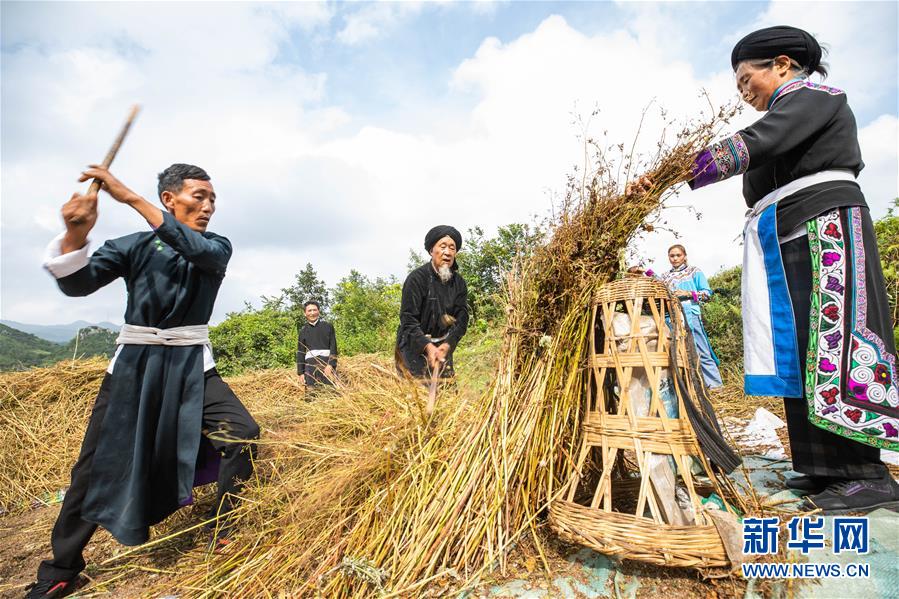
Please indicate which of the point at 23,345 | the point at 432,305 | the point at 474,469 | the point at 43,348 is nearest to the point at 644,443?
the point at 474,469

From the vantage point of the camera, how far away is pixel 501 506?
1679 mm

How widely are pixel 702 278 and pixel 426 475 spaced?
472 cm

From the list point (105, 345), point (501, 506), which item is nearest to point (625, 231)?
point (501, 506)

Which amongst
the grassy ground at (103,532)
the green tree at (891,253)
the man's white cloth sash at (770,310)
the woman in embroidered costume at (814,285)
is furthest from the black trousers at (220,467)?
the green tree at (891,253)

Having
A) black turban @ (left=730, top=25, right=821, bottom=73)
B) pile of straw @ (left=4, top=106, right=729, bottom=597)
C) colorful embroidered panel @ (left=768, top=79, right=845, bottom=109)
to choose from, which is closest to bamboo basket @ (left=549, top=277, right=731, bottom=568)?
pile of straw @ (left=4, top=106, right=729, bottom=597)

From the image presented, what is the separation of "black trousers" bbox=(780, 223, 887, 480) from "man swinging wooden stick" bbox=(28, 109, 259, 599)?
2417mm

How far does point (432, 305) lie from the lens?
3904mm

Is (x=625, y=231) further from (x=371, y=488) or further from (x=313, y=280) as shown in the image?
(x=313, y=280)

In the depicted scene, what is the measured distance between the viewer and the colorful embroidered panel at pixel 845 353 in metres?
1.72

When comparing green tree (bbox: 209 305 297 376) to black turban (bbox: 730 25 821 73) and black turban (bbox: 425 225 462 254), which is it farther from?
black turban (bbox: 730 25 821 73)

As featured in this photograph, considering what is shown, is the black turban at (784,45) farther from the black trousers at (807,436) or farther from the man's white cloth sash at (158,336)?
the man's white cloth sash at (158,336)

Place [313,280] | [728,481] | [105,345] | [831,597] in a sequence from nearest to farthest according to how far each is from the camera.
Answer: [831,597]
[728,481]
[105,345]
[313,280]

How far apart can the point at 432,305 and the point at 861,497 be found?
9.31 ft

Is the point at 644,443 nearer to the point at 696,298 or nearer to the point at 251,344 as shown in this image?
the point at 696,298
